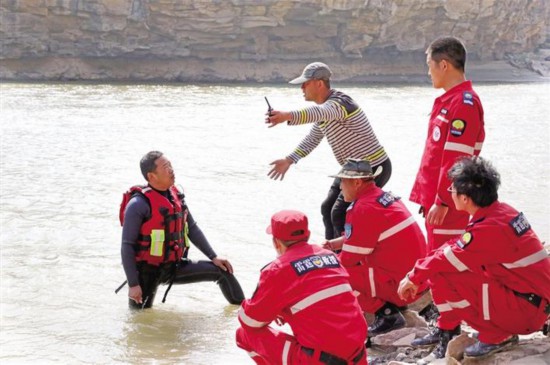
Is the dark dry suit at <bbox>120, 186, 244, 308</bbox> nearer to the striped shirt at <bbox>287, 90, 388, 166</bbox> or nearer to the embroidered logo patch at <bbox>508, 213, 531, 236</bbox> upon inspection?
the striped shirt at <bbox>287, 90, 388, 166</bbox>

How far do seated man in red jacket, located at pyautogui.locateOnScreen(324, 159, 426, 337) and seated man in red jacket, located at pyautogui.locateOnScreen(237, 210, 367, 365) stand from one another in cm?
87

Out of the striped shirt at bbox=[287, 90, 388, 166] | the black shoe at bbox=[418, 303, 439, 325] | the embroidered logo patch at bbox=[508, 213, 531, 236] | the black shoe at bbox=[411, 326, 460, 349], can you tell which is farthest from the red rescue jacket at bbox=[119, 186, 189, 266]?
the embroidered logo patch at bbox=[508, 213, 531, 236]

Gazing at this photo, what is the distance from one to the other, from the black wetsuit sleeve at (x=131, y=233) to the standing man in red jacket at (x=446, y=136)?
186 cm

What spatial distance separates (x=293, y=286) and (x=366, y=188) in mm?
1187

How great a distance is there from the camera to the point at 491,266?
3.54 meters

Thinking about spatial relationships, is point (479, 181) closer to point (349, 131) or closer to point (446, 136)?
point (446, 136)

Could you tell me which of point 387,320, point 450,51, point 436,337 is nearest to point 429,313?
point 387,320

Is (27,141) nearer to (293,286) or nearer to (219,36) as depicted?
(293,286)

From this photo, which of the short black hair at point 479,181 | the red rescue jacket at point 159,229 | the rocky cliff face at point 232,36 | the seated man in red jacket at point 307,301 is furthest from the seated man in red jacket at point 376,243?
the rocky cliff face at point 232,36

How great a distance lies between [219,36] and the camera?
37.3m

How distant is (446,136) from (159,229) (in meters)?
2.06

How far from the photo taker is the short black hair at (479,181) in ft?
11.7

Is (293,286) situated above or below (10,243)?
above

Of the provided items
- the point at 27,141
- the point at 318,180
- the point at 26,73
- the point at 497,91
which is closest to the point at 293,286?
the point at 318,180
